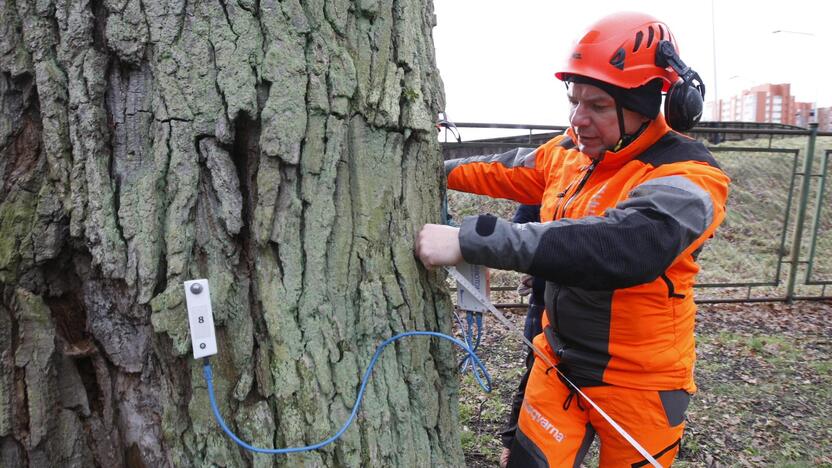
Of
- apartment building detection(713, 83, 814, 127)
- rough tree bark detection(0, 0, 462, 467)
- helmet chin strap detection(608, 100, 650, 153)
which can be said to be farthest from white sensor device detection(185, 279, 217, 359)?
apartment building detection(713, 83, 814, 127)

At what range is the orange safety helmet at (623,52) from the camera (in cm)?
179

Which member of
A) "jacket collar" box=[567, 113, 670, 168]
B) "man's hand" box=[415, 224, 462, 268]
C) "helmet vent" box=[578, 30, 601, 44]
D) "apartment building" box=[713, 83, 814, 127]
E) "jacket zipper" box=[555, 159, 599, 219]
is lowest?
"man's hand" box=[415, 224, 462, 268]

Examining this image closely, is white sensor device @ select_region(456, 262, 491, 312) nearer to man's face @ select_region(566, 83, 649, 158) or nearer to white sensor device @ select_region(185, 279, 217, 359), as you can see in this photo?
man's face @ select_region(566, 83, 649, 158)

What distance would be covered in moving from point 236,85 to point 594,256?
107cm

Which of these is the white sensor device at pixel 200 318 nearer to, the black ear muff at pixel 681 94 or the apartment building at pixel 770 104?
the black ear muff at pixel 681 94

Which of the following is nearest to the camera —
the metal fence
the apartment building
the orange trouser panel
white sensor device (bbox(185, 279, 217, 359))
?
white sensor device (bbox(185, 279, 217, 359))

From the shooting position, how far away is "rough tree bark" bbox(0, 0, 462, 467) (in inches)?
51.1

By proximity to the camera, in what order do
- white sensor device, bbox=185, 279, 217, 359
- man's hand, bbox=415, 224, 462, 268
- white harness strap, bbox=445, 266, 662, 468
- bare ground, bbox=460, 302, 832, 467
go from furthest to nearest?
bare ground, bbox=460, 302, 832, 467 → white harness strap, bbox=445, 266, 662, 468 → man's hand, bbox=415, 224, 462, 268 → white sensor device, bbox=185, 279, 217, 359

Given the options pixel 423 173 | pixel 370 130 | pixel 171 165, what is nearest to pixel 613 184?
pixel 423 173

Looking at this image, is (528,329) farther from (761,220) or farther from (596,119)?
(761,220)

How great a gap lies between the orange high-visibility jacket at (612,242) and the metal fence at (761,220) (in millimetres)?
2829

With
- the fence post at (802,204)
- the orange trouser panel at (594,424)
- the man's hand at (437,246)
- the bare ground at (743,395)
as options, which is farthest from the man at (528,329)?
the fence post at (802,204)

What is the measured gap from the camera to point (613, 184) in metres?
1.87

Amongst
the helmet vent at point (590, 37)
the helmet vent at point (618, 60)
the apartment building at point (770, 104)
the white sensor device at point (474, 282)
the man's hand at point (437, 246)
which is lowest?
the white sensor device at point (474, 282)
